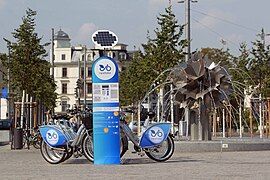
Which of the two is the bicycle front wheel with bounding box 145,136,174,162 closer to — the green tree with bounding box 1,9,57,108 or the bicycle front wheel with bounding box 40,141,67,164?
the bicycle front wheel with bounding box 40,141,67,164

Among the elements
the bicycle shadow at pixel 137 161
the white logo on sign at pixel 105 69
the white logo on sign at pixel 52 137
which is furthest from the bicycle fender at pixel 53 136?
the white logo on sign at pixel 105 69

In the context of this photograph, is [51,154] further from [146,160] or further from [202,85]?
[202,85]

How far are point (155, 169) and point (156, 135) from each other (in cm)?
246

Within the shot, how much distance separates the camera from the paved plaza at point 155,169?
13476 millimetres

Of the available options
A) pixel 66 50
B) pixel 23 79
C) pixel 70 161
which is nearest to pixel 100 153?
pixel 70 161

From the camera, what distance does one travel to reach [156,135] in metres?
17.5

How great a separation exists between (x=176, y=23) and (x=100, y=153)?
22756 mm

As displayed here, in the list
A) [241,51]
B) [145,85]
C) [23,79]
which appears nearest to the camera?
[23,79]

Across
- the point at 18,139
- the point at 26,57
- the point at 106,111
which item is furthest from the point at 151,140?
the point at 26,57

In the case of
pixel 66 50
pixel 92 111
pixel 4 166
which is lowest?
pixel 4 166

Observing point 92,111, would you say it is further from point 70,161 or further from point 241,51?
point 241,51

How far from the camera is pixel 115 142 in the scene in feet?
54.4

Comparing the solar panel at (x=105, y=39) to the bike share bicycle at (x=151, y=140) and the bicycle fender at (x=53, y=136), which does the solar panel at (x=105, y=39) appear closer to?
the bike share bicycle at (x=151, y=140)

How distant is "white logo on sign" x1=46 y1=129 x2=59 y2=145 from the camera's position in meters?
17.4
